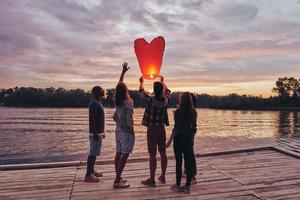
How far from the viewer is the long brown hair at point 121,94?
6.64 meters

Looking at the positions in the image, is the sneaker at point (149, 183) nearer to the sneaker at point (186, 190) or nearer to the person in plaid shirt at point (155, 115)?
the person in plaid shirt at point (155, 115)

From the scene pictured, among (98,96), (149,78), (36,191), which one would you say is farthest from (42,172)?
(149,78)

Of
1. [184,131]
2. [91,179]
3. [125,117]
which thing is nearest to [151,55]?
[125,117]

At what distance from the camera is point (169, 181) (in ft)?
23.7

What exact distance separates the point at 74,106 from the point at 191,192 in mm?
175052

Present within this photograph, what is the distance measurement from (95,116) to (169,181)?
1991 millimetres

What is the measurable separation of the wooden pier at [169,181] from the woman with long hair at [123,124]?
372mm

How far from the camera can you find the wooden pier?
6.28m

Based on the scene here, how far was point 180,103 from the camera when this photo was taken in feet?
21.8

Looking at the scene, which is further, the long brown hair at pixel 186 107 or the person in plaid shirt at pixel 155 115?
the person in plaid shirt at pixel 155 115

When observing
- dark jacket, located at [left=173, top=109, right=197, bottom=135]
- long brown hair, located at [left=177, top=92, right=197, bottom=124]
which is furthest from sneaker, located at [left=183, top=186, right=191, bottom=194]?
long brown hair, located at [left=177, top=92, right=197, bottom=124]

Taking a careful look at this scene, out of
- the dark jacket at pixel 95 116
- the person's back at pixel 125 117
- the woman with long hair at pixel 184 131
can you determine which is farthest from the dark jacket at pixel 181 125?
the dark jacket at pixel 95 116

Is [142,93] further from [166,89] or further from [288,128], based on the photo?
[288,128]

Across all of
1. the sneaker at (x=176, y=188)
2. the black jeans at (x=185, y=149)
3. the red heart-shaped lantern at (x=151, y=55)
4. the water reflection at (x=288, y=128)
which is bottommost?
the water reflection at (x=288, y=128)
